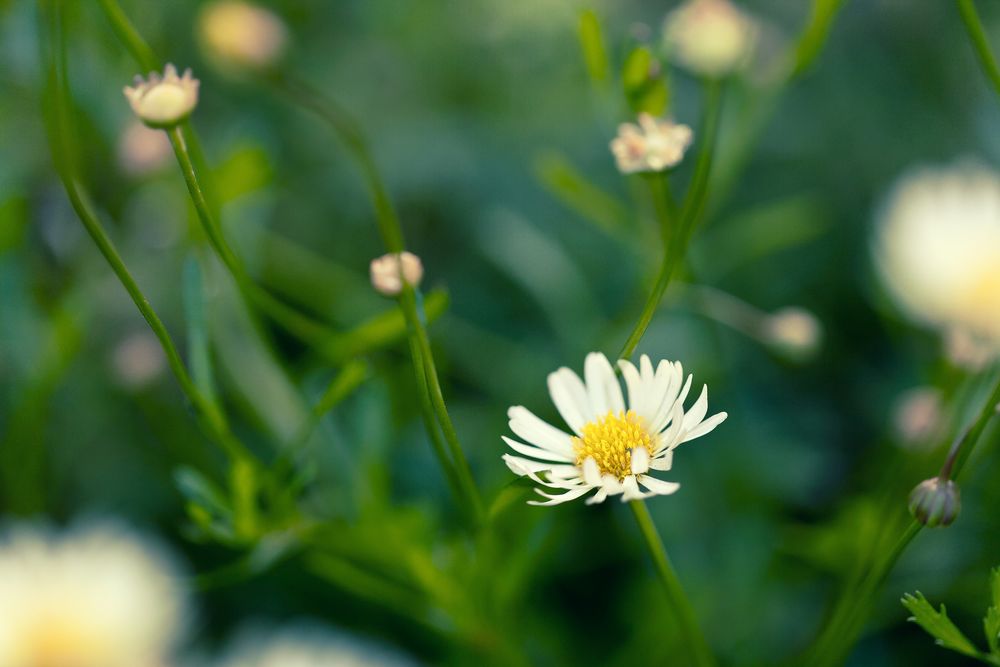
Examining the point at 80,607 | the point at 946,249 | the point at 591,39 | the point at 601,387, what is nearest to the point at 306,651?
the point at 80,607

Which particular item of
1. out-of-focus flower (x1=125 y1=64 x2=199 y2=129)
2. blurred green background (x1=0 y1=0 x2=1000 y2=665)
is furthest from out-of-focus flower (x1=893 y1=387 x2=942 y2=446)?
out-of-focus flower (x1=125 y1=64 x2=199 y2=129)

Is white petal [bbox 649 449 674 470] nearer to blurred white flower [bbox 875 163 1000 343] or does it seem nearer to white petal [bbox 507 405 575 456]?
white petal [bbox 507 405 575 456]

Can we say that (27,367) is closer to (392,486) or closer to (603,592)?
(392,486)

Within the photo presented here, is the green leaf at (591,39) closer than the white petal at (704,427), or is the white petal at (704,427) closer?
the white petal at (704,427)

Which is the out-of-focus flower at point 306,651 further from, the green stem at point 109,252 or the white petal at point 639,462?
the white petal at point 639,462

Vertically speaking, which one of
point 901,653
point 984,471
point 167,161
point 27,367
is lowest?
point 901,653

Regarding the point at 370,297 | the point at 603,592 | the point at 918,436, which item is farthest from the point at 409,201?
the point at 918,436

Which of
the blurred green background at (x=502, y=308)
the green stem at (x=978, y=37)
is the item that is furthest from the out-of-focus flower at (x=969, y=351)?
the green stem at (x=978, y=37)
